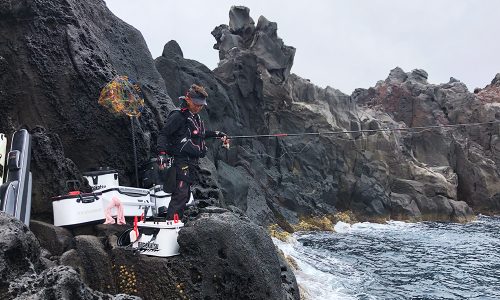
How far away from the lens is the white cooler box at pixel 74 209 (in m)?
6.60

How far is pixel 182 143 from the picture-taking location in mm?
7102

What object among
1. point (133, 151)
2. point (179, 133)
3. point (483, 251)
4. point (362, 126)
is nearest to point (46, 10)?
point (133, 151)

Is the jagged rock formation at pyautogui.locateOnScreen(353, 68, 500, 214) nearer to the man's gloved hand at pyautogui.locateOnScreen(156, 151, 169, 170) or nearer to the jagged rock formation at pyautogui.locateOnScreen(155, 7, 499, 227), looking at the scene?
the jagged rock formation at pyautogui.locateOnScreen(155, 7, 499, 227)

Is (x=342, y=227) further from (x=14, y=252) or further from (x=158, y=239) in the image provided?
(x=14, y=252)

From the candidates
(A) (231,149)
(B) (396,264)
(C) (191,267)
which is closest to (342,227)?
(A) (231,149)

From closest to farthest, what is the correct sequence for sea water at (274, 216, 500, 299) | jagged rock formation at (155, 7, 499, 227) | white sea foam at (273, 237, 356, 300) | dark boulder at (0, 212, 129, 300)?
dark boulder at (0, 212, 129, 300) < white sea foam at (273, 237, 356, 300) < sea water at (274, 216, 500, 299) < jagged rock formation at (155, 7, 499, 227)

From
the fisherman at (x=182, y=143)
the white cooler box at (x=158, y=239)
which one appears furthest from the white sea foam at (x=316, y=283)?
the white cooler box at (x=158, y=239)

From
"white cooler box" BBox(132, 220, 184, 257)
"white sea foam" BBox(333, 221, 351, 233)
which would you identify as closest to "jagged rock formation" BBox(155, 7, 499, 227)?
"white sea foam" BBox(333, 221, 351, 233)

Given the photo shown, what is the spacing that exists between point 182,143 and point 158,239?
176 cm

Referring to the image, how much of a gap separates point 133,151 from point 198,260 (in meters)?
4.13

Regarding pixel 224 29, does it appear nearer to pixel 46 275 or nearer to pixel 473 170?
pixel 473 170

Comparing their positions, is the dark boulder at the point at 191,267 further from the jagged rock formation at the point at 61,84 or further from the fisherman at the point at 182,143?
the jagged rock formation at the point at 61,84

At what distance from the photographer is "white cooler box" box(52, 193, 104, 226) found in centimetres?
660

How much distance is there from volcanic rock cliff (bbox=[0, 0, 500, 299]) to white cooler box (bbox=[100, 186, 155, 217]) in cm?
60
